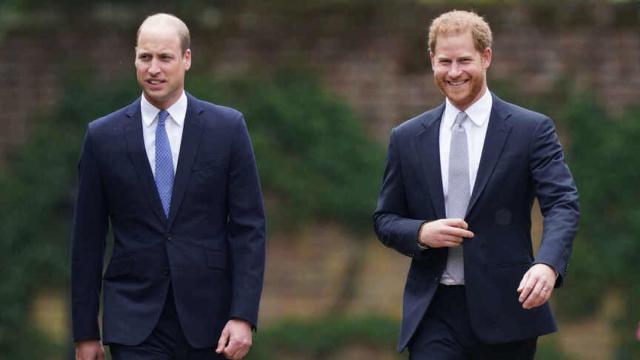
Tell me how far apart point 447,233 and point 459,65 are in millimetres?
654

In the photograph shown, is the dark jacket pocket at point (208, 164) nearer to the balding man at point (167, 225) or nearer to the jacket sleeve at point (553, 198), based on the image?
the balding man at point (167, 225)

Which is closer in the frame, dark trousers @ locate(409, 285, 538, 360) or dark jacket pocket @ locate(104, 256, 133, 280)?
dark trousers @ locate(409, 285, 538, 360)

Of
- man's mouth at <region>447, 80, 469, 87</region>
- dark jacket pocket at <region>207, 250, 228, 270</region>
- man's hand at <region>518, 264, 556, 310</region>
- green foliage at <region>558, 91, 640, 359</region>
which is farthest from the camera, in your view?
green foliage at <region>558, 91, 640, 359</region>

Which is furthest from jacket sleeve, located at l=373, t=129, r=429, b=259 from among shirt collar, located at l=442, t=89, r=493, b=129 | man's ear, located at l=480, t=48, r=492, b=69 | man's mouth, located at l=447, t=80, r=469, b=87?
man's ear, located at l=480, t=48, r=492, b=69

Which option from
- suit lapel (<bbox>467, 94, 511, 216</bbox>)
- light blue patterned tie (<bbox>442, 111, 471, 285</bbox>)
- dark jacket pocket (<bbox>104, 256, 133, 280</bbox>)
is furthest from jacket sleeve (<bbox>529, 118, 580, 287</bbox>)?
dark jacket pocket (<bbox>104, 256, 133, 280</bbox>)

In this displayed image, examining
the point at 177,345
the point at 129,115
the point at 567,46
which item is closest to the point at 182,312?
the point at 177,345

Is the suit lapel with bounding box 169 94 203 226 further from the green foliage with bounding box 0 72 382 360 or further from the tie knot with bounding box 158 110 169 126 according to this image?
Result: the green foliage with bounding box 0 72 382 360

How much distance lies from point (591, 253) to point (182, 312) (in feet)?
15.3

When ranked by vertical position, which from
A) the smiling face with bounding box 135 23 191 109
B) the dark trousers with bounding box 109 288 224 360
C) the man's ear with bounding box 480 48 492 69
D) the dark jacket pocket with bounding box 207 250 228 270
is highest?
the man's ear with bounding box 480 48 492 69

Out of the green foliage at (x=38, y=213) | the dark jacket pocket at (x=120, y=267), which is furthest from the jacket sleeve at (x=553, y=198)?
the green foliage at (x=38, y=213)

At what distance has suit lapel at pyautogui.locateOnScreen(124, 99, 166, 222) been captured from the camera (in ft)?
18.2

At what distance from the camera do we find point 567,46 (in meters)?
9.66

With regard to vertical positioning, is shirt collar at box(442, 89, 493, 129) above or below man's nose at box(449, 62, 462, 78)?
below

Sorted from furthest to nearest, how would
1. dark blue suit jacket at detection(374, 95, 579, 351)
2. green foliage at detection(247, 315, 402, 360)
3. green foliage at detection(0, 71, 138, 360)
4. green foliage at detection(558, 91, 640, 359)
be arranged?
green foliage at detection(0, 71, 138, 360) → green foliage at detection(247, 315, 402, 360) → green foliage at detection(558, 91, 640, 359) → dark blue suit jacket at detection(374, 95, 579, 351)
